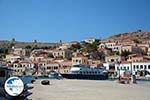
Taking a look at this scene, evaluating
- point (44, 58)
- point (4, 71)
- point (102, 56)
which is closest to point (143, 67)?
point (102, 56)

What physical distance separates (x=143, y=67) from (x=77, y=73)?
26.9 metres

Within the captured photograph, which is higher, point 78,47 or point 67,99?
point 78,47

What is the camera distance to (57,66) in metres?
131

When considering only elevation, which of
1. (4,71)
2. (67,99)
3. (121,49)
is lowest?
(67,99)

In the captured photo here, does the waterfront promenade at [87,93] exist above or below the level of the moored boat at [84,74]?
below

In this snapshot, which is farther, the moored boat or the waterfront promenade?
the moored boat

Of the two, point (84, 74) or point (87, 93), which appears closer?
point (87, 93)

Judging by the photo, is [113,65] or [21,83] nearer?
[21,83]

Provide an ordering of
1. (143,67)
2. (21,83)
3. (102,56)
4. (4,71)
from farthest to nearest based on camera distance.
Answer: (102,56) → (143,67) → (4,71) → (21,83)

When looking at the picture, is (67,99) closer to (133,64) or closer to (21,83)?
(21,83)

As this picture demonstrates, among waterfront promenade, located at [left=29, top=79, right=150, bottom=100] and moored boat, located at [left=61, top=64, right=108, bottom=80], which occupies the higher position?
moored boat, located at [left=61, top=64, right=108, bottom=80]

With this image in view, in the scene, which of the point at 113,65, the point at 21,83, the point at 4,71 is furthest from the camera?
the point at 113,65

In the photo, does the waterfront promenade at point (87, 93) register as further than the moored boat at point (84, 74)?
No

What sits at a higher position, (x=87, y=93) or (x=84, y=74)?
(x=84, y=74)
